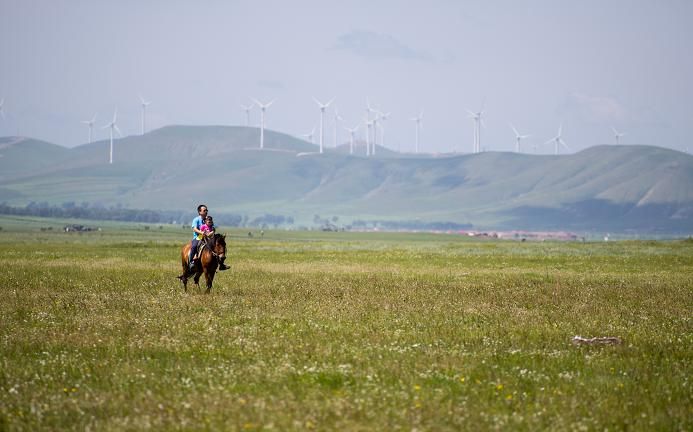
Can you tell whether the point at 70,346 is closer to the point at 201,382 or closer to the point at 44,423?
the point at 201,382

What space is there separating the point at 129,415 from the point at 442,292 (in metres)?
19.4

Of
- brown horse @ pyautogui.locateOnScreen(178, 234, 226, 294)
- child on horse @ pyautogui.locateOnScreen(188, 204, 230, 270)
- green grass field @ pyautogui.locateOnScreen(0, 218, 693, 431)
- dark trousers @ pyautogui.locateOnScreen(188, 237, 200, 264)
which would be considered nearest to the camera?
green grass field @ pyautogui.locateOnScreen(0, 218, 693, 431)

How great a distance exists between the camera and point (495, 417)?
12906 mm

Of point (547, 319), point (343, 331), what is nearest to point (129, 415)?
point (343, 331)

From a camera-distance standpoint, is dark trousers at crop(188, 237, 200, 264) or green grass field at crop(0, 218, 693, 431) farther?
dark trousers at crop(188, 237, 200, 264)

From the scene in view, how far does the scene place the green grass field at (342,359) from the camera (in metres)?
13.1

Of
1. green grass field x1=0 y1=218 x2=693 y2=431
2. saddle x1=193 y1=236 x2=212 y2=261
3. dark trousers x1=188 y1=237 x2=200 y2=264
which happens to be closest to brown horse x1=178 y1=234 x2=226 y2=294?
saddle x1=193 y1=236 x2=212 y2=261

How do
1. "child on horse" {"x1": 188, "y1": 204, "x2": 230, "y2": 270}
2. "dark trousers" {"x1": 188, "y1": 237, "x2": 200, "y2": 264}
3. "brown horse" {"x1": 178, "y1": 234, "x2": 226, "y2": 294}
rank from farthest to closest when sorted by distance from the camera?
"dark trousers" {"x1": 188, "y1": 237, "x2": 200, "y2": 264}
"child on horse" {"x1": 188, "y1": 204, "x2": 230, "y2": 270}
"brown horse" {"x1": 178, "y1": 234, "x2": 226, "y2": 294}

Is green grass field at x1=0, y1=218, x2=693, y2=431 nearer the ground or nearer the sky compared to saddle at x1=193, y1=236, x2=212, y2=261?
nearer the ground

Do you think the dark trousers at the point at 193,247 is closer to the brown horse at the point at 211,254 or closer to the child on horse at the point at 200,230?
the child on horse at the point at 200,230

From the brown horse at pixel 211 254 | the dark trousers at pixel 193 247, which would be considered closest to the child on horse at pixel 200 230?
the dark trousers at pixel 193 247

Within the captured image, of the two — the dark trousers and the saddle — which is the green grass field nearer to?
the saddle

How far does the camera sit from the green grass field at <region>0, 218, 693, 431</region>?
13.1 meters

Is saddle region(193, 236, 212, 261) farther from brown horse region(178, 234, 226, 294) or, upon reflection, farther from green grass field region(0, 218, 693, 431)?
green grass field region(0, 218, 693, 431)
